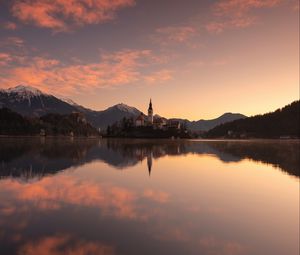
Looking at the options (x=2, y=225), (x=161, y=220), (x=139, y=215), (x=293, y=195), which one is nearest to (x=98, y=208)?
(x=139, y=215)

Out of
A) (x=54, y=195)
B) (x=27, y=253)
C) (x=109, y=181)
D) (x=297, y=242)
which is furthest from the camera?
(x=109, y=181)

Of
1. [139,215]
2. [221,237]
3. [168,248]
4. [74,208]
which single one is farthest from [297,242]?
[74,208]

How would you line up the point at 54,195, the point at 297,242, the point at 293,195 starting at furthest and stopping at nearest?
1. the point at 293,195
2. the point at 54,195
3. the point at 297,242

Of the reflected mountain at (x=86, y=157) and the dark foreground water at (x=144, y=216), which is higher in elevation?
the reflected mountain at (x=86, y=157)

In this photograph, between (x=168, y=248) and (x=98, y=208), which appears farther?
(x=98, y=208)

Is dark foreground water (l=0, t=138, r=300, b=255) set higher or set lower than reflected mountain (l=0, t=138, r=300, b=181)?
lower

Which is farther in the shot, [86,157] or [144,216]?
[86,157]

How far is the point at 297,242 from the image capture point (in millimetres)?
14039

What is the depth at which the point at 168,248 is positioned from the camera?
12758 millimetres

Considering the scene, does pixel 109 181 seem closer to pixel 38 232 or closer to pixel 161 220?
pixel 161 220

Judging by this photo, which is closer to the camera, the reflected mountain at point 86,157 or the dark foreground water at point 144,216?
the dark foreground water at point 144,216

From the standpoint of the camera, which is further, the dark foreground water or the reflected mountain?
the reflected mountain

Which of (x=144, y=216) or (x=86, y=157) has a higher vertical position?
(x=86, y=157)

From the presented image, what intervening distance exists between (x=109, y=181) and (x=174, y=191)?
7203 mm
